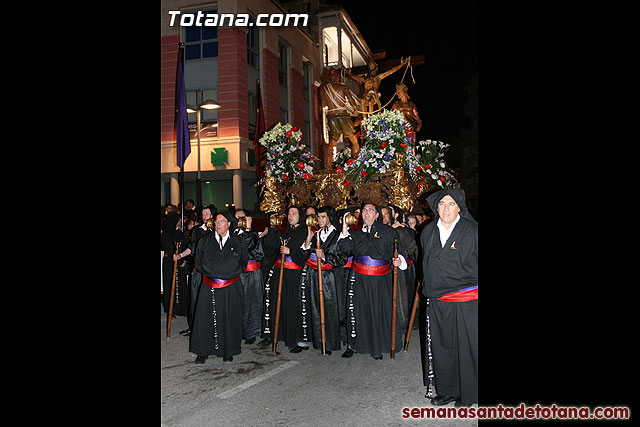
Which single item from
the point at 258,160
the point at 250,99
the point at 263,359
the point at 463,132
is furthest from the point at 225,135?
the point at 463,132

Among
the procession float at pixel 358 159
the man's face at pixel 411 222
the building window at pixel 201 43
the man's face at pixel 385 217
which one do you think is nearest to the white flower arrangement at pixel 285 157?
the procession float at pixel 358 159

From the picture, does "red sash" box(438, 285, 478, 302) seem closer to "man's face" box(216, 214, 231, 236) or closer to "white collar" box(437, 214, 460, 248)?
"white collar" box(437, 214, 460, 248)

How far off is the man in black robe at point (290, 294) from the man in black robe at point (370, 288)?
0.67 meters

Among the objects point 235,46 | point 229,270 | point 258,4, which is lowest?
point 229,270

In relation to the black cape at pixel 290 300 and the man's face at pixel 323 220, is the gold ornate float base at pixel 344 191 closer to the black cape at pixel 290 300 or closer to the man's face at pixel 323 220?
the man's face at pixel 323 220

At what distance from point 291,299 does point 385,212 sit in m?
2.06

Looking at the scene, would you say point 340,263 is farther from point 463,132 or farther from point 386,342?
point 463,132

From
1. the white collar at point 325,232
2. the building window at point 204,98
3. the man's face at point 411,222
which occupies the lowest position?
the white collar at point 325,232

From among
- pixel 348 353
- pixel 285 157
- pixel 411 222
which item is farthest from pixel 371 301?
pixel 285 157

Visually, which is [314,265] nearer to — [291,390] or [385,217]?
[385,217]

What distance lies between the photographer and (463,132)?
41.6 metres

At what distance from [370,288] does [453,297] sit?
1986 mm

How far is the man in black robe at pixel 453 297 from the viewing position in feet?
→ 14.1

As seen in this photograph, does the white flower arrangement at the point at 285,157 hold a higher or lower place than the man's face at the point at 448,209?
higher
